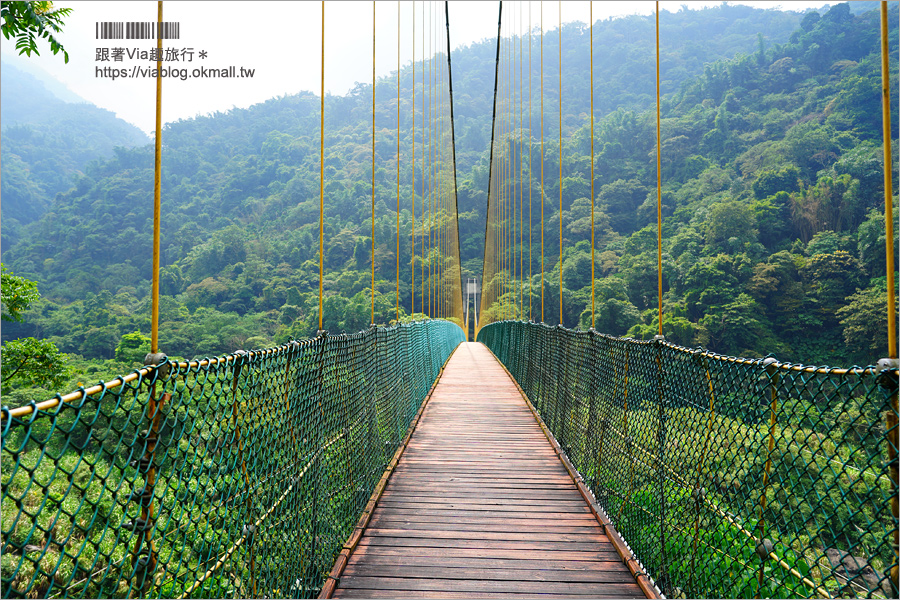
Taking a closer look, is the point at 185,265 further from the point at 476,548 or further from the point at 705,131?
the point at 705,131

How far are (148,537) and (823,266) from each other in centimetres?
2586

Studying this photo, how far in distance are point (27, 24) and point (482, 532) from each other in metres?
4.60

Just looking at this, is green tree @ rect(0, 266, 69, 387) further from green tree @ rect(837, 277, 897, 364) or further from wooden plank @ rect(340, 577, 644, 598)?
green tree @ rect(837, 277, 897, 364)

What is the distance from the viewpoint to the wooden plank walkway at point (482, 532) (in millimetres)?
1943

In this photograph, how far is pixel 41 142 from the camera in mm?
39406

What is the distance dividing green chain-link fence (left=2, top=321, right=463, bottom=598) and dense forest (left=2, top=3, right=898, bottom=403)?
60.3ft

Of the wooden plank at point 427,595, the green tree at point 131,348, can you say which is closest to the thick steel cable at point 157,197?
the wooden plank at point 427,595

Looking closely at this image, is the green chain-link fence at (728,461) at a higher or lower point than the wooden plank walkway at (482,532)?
higher

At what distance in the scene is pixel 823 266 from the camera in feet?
69.5

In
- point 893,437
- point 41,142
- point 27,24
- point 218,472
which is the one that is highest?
point 41,142

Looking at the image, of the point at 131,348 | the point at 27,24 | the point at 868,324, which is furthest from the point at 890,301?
the point at 131,348

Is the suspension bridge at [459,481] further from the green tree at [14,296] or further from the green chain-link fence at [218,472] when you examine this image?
the green tree at [14,296]

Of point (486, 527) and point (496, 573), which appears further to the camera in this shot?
point (486, 527)

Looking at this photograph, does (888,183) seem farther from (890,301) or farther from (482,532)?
(482,532)
